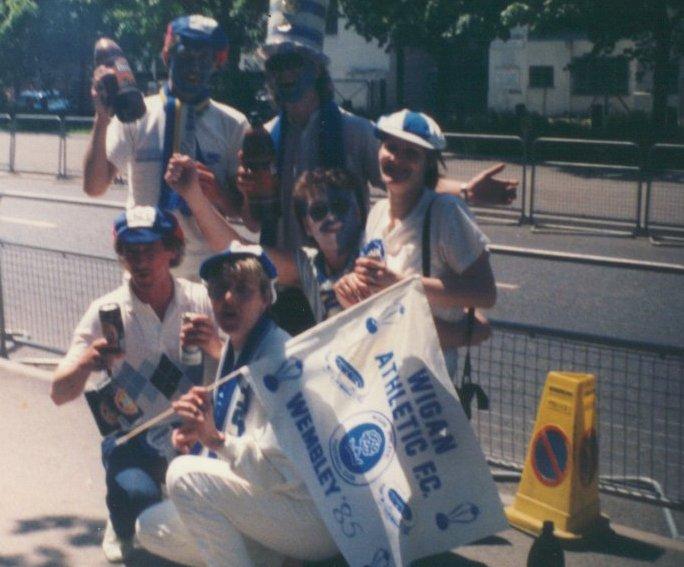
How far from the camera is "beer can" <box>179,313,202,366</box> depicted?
4206 millimetres

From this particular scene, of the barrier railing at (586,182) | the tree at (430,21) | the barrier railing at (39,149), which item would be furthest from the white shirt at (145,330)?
the tree at (430,21)

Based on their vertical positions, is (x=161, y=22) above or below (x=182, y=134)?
above

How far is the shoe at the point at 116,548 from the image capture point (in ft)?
15.1

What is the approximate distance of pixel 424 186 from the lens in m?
4.21

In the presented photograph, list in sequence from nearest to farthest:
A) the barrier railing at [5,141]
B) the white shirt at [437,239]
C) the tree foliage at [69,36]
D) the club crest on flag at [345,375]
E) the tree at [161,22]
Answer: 1. the club crest on flag at [345,375]
2. the white shirt at [437,239]
3. the barrier railing at [5,141]
4. the tree at [161,22]
5. the tree foliage at [69,36]

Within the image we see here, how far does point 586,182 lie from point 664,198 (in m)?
1.21

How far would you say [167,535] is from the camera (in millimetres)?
4258

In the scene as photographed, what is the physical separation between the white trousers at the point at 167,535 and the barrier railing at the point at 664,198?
1145 centimetres

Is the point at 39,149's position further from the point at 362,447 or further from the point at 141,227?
the point at 362,447

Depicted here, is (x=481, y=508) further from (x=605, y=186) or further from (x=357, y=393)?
(x=605, y=186)

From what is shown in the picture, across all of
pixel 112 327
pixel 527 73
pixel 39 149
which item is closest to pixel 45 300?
pixel 112 327

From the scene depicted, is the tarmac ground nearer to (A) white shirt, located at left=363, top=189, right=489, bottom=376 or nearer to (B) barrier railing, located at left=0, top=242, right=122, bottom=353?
(A) white shirt, located at left=363, top=189, right=489, bottom=376

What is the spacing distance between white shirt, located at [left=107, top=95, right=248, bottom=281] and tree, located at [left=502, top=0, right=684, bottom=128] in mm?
21798

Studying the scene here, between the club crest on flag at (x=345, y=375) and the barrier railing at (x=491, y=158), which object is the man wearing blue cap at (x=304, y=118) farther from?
the barrier railing at (x=491, y=158)
